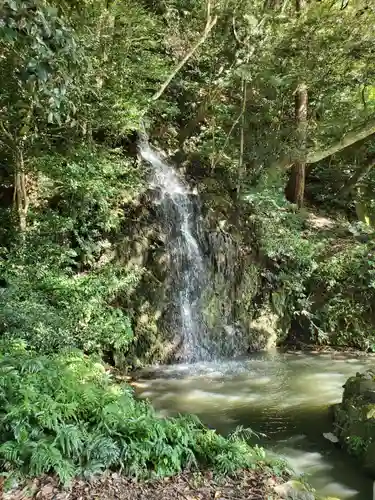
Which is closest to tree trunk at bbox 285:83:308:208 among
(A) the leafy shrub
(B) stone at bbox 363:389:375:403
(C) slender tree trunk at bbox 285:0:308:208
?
(C) slender tree trunk at bbox 285:0:308:208

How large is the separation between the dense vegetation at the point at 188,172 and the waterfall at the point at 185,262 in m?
0.66

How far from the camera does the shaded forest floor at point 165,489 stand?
3.19 m

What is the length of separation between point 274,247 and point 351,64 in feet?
14.3

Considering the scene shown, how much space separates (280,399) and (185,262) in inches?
139

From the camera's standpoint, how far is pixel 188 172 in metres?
11.4

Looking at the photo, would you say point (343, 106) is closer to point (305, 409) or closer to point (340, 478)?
point (305, 409)

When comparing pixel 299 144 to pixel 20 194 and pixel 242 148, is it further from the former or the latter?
pixel 20 194

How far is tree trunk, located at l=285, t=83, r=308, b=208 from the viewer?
1084 centimetres

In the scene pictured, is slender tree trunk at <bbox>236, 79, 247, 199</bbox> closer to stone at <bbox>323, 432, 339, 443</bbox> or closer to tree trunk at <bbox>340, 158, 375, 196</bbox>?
tree trunk at <bbox>340, 158, 375, 196</bbox>

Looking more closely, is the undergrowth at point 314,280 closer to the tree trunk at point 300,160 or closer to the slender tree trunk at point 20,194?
the tree trunk at point 300,160

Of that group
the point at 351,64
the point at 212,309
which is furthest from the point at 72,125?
the point at 351,64

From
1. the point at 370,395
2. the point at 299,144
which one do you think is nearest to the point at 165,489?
the point at 370,395

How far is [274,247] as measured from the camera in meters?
10.2

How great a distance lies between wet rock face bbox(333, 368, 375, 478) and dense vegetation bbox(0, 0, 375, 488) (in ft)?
6.59
